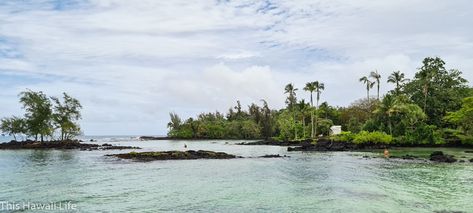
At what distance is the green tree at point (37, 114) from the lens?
7369 centimetres

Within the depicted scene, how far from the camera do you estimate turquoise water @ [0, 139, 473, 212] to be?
18156mm

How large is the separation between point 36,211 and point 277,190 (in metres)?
12.7

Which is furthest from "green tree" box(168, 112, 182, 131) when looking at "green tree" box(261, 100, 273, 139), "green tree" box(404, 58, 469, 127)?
"green tree" box(404, 58, 469, 127)

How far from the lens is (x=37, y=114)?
7362cm

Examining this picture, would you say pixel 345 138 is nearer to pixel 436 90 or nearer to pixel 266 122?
pixel 436 90

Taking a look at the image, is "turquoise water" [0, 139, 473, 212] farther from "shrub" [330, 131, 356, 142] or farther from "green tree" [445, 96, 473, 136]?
"shrub" [330, 131, 356, 142]

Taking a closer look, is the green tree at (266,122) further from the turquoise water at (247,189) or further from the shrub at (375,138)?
the turquoise water at (247,189)

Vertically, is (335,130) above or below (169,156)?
above

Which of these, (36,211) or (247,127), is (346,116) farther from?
(36,211)

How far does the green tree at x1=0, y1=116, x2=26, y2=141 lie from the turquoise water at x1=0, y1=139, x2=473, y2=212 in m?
45.6

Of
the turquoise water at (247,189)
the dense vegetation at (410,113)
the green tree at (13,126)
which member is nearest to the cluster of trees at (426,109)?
the dense vegetation at (410,113)

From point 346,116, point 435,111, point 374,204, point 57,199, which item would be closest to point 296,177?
point 374,204

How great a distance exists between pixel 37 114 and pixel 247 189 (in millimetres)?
63893

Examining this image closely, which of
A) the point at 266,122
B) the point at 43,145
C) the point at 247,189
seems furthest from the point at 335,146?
the point at 266,122
